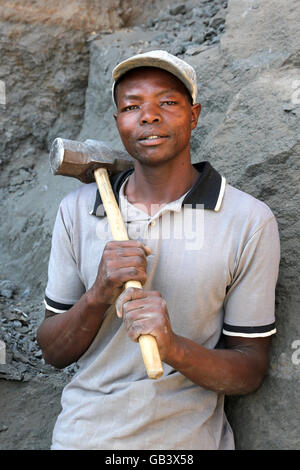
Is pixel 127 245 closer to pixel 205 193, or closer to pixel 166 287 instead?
pixel 166 287

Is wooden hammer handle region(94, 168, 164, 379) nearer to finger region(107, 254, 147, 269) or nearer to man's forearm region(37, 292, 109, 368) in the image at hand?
finger region(107, 254, 147, 269)

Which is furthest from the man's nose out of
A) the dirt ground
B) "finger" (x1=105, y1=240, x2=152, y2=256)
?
the dirt ground

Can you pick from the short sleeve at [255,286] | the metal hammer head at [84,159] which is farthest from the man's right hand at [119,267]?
the metal hammer head at [84,159]

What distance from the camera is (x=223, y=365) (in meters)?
2.26

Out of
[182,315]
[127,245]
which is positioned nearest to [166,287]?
[182,315]

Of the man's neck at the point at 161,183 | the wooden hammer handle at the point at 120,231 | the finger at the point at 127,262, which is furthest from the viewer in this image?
the man's neck at the point at 161,183

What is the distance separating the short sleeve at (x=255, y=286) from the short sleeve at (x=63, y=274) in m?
0.67

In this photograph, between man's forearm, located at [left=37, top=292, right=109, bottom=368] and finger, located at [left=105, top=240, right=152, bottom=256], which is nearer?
finger, located at [left=105, top=240, right=152, bottom=256]

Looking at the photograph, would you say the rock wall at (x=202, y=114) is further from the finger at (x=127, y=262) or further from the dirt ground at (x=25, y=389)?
the finger at (x=127, y=262)

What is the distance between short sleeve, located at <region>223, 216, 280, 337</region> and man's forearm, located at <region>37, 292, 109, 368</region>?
51 centimetres

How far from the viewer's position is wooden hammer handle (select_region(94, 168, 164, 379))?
6.35ft

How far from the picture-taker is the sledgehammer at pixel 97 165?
2460mm

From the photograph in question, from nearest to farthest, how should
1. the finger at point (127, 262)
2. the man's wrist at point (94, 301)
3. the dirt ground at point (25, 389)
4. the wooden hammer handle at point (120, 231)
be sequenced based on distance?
the wooden hammer handle at point (120, 231), the finger at point (127, 262), the man's wrist at point (94, 301), the dirt ground at point (25, 389)

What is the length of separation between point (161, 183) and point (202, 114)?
1.15 m
